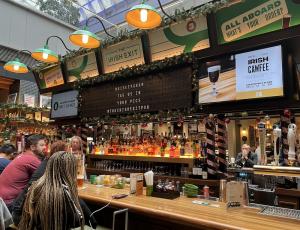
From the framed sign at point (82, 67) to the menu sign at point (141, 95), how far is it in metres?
0.39

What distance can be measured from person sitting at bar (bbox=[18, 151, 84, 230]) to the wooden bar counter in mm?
808

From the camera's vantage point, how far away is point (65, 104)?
265 inches

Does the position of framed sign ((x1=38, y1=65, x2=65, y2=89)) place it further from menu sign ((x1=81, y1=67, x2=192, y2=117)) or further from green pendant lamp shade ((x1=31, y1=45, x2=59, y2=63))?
green pendant lamp shade ((x1=31, y1=45, x2=59, y2=63))

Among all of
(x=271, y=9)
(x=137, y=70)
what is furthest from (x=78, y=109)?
(x=271, y=9)

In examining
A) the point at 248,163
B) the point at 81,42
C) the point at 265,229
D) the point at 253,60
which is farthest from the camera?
the point at 248,163

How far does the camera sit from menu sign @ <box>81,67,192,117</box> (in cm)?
456

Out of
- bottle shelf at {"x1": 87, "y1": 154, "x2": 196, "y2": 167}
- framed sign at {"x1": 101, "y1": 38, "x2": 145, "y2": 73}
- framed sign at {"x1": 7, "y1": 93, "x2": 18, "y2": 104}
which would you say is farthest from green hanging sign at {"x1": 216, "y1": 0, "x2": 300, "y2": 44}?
framed sign at {"x1": 7, "y1": 93, "x2": 18, "y2": 104}

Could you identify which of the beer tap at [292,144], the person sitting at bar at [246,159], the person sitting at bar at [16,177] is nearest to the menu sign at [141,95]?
the beer tap at [292,144]

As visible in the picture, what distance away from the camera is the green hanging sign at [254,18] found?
3424 mm

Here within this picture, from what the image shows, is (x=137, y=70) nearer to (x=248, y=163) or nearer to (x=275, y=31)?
(x=275, y=31)

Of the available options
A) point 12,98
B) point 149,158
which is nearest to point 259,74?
point 149,158

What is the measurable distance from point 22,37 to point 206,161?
853 centimetres

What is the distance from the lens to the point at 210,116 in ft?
15.0

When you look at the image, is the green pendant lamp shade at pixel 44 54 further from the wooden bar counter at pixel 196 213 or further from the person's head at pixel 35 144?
the wooden bar counter at pixel 196 213
